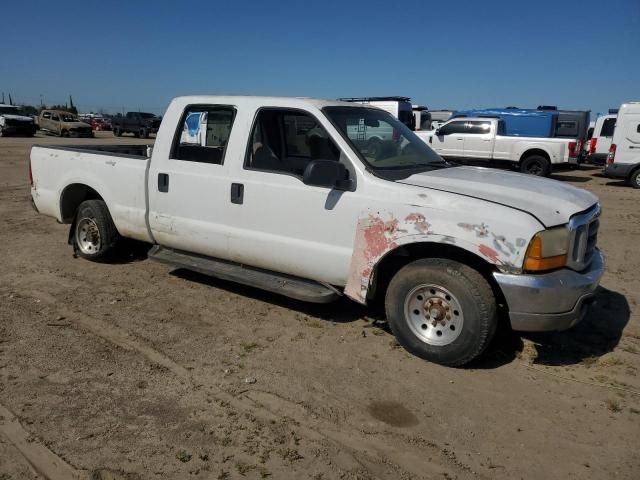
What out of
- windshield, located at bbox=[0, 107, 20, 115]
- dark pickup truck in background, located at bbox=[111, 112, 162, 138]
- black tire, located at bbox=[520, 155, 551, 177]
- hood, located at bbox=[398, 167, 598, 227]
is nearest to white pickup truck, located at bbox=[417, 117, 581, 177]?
black tire, located at bbox=[520, 155, 551, 177]

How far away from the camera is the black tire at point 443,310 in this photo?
3629 millimetres

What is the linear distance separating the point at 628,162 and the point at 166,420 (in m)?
16.7

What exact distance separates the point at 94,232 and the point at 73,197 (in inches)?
22.5

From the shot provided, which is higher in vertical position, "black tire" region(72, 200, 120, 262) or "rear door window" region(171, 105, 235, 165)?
"rear door window" region(171, 105, 235, 165)

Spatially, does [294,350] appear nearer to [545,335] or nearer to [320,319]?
[320,319]

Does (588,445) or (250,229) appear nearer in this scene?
(588,445)

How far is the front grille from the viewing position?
3594 millimetres

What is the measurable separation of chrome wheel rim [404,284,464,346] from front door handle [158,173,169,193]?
8.57 feet

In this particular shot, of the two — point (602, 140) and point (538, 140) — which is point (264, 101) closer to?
point (538, 140)

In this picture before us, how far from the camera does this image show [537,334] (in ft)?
14.8

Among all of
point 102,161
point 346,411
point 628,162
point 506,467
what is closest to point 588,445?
point 506,467

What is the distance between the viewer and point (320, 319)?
4750mm

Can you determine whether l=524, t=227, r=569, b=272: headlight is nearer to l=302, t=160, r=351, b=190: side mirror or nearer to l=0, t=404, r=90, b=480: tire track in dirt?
l=302, t=160, r=351, b=190: side mirror

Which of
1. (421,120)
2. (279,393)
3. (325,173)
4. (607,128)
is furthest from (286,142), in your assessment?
(421,120)
